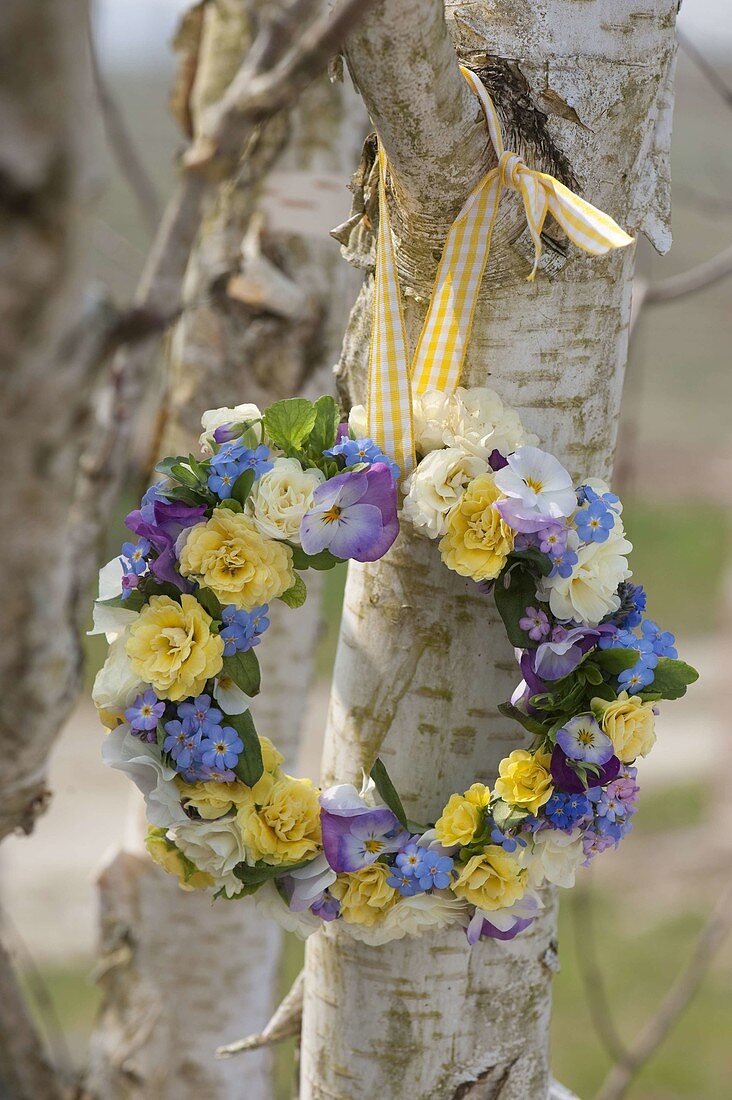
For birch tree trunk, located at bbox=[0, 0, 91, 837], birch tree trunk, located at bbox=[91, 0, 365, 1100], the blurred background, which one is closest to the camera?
birch tree trunk, located at bbox=[0, 0, 91, 837]

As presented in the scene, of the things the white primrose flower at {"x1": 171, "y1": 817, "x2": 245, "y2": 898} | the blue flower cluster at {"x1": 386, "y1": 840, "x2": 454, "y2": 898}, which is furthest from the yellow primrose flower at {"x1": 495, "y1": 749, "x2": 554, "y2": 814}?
the white primrose flower at {"x1": 171, "y1": 817, "x2": 245, "y2": 898}

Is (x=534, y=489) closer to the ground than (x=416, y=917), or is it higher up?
higher up

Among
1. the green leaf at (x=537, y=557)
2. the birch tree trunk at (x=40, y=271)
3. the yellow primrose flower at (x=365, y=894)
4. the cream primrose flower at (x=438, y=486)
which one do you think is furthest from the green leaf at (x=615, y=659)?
A: the birch tree trunk at (x=40, y=271)

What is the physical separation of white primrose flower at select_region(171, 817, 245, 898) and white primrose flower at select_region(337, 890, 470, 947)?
0.17 meters

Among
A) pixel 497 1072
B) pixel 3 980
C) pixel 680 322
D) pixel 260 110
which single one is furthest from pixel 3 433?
pixel 680 322

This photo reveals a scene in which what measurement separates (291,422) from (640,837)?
4715mm

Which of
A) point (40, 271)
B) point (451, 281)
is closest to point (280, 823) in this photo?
point (451, 281)

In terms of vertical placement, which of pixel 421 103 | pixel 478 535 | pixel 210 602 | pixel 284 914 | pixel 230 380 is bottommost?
pixel 284 914

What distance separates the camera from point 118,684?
3.90ft

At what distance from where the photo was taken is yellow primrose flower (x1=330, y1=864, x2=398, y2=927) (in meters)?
1.22

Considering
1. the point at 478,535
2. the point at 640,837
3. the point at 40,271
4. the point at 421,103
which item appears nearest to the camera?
the point at 40,271

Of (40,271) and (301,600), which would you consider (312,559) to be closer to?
(301,600)

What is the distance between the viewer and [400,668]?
1.28m

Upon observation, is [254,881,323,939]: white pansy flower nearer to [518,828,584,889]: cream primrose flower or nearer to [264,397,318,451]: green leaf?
[518,828,584,889]: cream primrose flower
